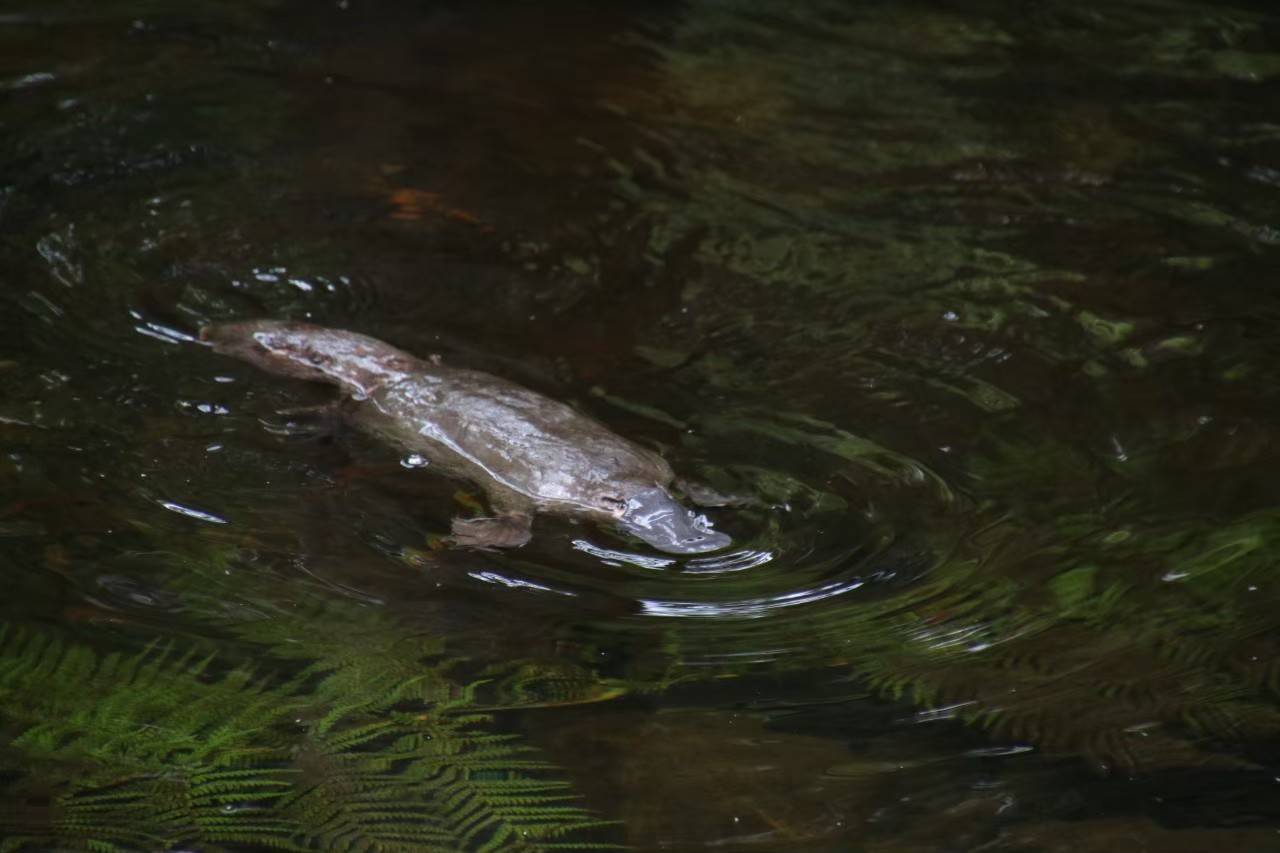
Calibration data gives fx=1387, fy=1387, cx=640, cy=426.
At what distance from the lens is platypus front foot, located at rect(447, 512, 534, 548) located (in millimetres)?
3557

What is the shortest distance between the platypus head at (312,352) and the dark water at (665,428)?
102 mm

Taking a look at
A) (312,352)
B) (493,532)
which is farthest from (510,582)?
(312,352)

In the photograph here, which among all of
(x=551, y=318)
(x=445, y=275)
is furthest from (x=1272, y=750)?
(x=445, y=275)

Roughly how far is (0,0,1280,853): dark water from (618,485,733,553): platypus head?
0.19 ft

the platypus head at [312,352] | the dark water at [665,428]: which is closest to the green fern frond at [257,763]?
the dark water at [665,428]

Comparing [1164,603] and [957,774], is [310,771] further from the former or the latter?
[1164,603]

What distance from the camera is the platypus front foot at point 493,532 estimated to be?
11.7 ft

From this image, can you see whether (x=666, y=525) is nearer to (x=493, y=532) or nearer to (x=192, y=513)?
(x=493, y=532)

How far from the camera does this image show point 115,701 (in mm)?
2705

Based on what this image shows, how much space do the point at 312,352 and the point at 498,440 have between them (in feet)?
3.02

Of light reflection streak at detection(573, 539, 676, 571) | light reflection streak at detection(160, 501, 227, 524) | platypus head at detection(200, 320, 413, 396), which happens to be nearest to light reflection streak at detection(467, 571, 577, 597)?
light reflection streak at detection(573, 539, 676, 571)

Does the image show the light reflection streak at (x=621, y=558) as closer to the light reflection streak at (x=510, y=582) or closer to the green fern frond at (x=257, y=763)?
the light reflection streak at (x=510, y=582)

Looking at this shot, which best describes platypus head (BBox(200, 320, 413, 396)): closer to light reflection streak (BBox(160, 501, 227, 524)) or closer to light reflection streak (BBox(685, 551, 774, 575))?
light reflection streak (BBox(160, 501, 227, 524))

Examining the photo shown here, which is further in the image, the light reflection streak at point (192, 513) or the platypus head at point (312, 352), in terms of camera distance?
the platypus head at point (312, 352)
